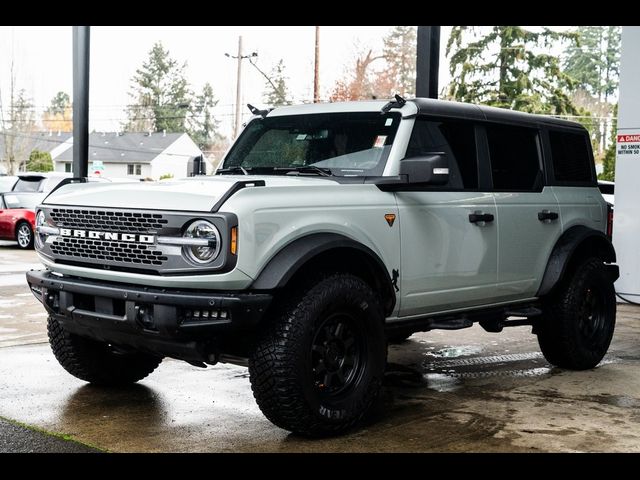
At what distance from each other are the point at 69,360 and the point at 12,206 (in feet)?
49.6

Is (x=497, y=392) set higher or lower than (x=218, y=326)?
lower

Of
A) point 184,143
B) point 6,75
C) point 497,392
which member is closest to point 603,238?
point 497,392

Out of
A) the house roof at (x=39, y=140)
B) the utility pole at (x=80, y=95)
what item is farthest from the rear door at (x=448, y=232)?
the house roof at (x=39, y=140)

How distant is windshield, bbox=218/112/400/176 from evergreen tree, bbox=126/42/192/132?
269 ft

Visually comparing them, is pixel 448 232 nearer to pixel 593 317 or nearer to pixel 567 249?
pixel 567 249

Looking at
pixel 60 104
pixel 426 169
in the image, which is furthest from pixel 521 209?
pixel 60 104

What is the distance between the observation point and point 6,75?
6153 cm

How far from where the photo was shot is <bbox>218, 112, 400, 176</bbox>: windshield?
5797 millimetres

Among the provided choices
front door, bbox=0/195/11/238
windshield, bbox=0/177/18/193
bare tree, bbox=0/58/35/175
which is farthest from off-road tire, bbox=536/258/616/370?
bare tree, bbox=0/58/35/175

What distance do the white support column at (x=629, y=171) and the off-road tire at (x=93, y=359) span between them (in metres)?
7.44

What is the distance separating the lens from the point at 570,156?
749cm

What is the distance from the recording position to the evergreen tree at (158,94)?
287ft

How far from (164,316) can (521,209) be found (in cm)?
318
